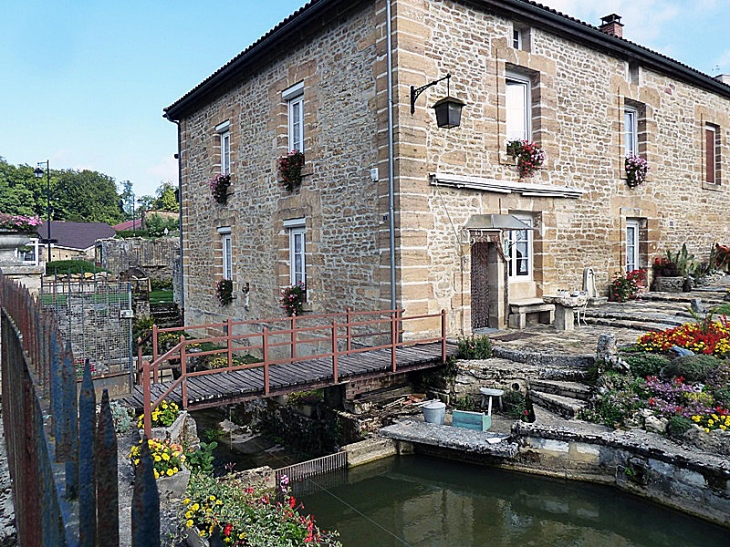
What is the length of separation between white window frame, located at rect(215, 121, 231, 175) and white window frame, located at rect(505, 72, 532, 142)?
734 cm

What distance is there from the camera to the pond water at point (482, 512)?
5336mm

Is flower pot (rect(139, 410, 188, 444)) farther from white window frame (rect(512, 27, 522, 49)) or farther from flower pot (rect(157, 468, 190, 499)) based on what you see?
white window frame (rect(512, 27, 522, 49))

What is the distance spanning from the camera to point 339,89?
33.9 feet

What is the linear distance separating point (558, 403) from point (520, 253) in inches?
182

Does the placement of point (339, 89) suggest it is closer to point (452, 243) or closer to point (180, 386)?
point (452, 243)

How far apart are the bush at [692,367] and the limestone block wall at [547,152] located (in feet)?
11.7

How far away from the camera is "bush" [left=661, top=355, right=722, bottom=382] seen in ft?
22.5

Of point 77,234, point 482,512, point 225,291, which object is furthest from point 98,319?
point 77,234

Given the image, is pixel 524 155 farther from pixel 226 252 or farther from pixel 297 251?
pixel 226 252

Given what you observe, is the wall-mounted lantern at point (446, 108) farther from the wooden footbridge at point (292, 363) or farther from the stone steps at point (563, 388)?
the stone steps at point (563, 388)

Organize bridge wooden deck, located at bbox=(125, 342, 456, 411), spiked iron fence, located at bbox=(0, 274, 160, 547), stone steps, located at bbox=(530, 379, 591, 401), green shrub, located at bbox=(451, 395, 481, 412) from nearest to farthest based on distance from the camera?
spiked iron fence, located at bbox=(0, 274, 160, 547)
bridge wooden deck, located at bbox=(125, 342, 456, 411)
stone steps, located at bbox=(530, 379, 591, 401)
green shrub, located at bbox=(451, 395, 481, 412)

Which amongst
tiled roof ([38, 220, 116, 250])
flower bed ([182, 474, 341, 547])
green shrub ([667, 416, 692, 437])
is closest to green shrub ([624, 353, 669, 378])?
green shrub ([667, 416, 692, 437])

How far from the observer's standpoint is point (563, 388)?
766cm

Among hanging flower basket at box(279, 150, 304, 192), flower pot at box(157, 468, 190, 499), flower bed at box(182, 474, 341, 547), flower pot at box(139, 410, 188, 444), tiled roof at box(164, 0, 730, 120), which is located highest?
tiled roof at box(164, 0, 730, 120)
